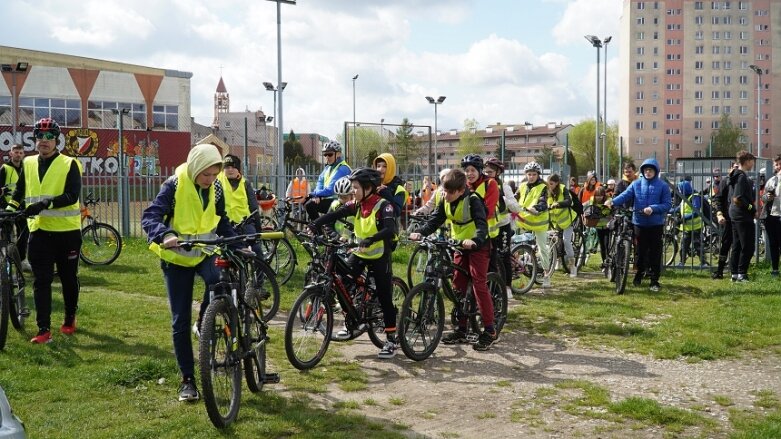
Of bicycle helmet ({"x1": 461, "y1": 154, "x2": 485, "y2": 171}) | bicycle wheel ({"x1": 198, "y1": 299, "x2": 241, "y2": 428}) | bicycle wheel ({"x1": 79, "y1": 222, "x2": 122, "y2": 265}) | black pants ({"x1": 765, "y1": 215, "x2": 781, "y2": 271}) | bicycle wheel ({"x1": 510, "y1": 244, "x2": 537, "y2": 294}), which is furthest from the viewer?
bicycle wheel ({"x1": 79, "y1": 222, "x2": 122, "y2": 265})

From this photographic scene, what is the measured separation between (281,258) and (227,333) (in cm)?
654

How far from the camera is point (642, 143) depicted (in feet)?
348

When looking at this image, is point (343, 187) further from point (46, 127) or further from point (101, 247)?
point (101, 247)

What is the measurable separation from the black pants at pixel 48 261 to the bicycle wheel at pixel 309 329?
8.27ft

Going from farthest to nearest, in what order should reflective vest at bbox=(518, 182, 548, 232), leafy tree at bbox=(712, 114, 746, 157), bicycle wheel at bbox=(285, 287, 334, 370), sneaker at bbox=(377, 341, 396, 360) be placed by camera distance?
leafy tree at bbox=(712, 114, 746, 157) → reflective vest at bbox=(518, 182, 548, 232) → sneaker at bbox=(377, 341, 396, 360) → bicycle wheel at bbox=(285, 287, 334, 370)

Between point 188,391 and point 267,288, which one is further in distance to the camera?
point 267,288

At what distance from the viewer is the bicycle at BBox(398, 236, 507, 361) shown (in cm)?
752

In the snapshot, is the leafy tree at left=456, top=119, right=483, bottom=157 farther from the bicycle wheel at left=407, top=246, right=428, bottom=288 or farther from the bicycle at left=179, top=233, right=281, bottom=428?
the bicycle at left=179, top=233, right=281, bottom=428

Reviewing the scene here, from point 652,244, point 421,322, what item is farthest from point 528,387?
point 652,244

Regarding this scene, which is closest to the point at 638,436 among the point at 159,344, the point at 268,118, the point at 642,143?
the point at 159,344

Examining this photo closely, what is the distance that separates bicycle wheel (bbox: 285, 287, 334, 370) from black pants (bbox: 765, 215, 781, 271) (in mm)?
8964

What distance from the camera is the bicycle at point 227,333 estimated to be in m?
5.28

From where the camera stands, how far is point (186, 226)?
19.1ft

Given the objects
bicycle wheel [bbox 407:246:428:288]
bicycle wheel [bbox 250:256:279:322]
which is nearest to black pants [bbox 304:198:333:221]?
bicycle wheel [bbox 407:246:428:288]
